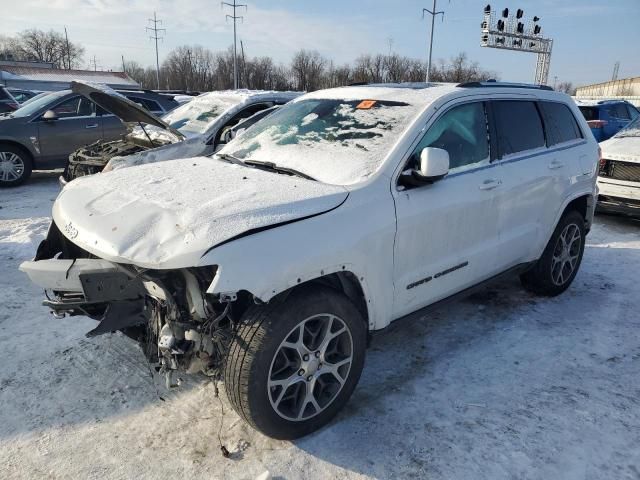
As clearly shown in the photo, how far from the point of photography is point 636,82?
4816 centimetres

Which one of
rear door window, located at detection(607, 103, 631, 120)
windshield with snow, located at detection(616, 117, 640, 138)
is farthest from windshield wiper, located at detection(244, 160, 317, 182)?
rear door window, located at detection(607, 103, 631, 120)

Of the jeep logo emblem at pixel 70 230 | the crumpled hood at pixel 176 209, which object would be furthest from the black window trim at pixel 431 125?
the jeep logo emblem at pixel 70 230

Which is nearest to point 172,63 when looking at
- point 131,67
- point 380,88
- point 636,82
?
point 131,67

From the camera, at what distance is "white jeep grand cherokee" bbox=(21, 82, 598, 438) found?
248cm

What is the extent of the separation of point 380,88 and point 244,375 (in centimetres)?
248

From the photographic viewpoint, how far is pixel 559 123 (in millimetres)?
4598

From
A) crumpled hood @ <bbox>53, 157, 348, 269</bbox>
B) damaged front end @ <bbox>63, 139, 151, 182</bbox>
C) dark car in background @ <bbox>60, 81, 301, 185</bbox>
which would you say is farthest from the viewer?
damaged front end @ <bbox>63, 139, 151, 182</bbox>

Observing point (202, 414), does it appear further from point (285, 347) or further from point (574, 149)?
point (574, 149)

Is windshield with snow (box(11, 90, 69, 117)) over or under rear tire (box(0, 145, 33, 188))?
over

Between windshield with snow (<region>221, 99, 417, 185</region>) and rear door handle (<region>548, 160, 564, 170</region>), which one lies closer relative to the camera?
windshield with snow (<region>221, 99, 417, 185</region>)

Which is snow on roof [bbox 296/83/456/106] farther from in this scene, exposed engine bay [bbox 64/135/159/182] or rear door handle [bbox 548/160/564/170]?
exposed engine bay [bbox 64/135/159/182]

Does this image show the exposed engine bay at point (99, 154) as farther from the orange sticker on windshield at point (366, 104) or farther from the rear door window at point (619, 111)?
the rear door window at point (619, 111)

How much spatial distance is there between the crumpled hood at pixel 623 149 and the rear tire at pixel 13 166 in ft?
32.7

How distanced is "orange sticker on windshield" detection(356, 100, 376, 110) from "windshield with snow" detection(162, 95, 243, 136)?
369 cm
